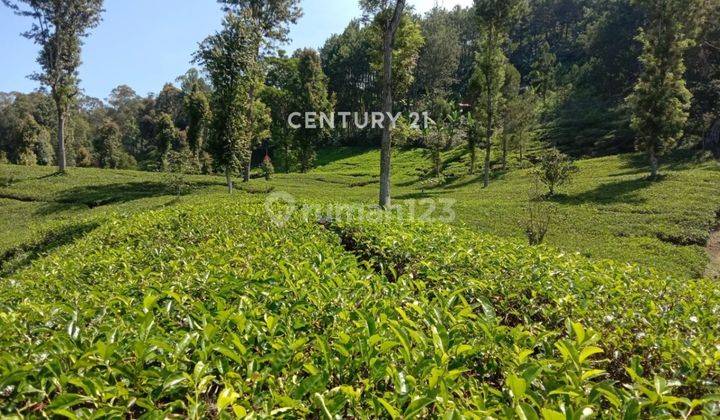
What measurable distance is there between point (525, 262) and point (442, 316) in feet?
8.85

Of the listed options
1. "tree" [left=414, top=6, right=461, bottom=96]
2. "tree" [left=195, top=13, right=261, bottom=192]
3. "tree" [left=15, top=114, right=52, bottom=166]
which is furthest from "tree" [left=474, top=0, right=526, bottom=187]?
"tree" [left=15, top=114, right=52, bottom=166]

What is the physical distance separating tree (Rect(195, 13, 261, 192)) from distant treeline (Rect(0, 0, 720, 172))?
2.12m

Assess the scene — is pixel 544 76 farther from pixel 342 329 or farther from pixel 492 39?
pixel 342 329

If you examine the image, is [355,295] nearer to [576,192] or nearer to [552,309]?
[552,309]

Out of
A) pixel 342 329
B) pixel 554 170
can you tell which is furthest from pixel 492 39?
pixel 342 329

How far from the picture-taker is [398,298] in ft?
13.7

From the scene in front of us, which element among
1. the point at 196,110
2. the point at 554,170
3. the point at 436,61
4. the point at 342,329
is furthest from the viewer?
the point at 436,61

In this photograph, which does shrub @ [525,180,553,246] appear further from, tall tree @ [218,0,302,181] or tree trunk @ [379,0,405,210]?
tall tree @ [218,0,302,181]

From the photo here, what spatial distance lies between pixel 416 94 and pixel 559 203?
199 ft

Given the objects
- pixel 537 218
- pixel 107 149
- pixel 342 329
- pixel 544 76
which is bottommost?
pixel 537 218

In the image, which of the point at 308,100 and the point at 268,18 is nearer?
the point at 268,18

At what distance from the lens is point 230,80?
Result: 918 inches

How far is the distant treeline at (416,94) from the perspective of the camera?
41.2 meters

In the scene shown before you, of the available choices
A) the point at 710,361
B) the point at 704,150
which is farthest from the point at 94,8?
the point at 704,150
